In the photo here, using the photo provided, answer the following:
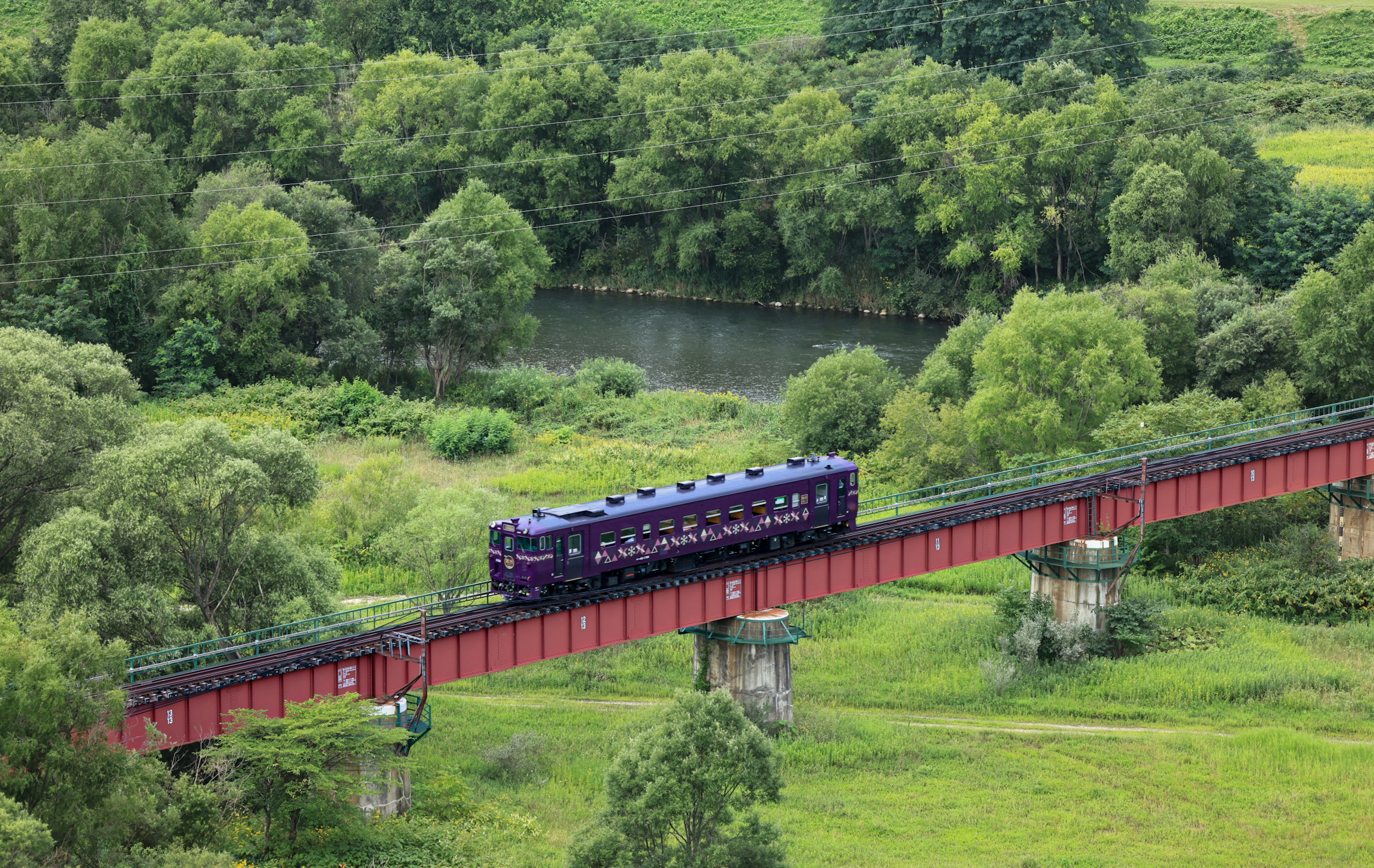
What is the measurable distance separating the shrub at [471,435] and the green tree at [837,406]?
1724 centimetres

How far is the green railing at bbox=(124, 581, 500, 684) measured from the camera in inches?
1839

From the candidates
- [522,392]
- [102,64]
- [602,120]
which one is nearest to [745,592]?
[522,392]

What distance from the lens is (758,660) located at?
188ft

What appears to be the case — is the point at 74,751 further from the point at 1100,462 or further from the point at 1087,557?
the point at 1100,462

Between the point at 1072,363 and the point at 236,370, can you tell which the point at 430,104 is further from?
the point at 1072,363

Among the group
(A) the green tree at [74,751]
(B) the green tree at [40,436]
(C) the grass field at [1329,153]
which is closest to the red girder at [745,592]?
(A) the green tree at [74,751]

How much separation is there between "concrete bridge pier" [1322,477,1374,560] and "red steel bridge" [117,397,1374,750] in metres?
2.35

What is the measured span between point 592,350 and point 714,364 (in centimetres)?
1050

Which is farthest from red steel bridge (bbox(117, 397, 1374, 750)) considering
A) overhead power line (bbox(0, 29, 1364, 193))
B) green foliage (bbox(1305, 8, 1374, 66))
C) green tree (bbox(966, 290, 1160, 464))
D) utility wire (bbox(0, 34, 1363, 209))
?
green foliage (bbox(1305, 8, 1374, 66))

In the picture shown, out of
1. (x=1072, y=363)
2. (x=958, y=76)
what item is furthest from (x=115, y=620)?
(x=958, y=76)

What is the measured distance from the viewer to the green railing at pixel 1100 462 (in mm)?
65562

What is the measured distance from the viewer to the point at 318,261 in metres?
111

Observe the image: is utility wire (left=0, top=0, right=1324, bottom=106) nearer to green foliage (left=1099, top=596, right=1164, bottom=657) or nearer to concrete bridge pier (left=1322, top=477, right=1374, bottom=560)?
concrete bridge pier (left=1322, top=477, right=1374, bottom=560)

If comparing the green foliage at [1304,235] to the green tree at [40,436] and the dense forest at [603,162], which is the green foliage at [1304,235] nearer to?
the dense forest at [603,162]
